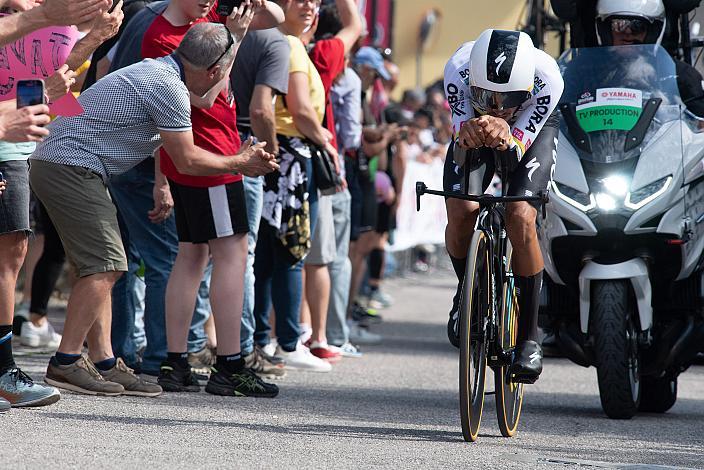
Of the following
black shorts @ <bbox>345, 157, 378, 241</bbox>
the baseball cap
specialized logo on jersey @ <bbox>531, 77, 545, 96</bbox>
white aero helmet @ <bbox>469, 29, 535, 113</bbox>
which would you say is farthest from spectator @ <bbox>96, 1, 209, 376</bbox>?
the baseball cap

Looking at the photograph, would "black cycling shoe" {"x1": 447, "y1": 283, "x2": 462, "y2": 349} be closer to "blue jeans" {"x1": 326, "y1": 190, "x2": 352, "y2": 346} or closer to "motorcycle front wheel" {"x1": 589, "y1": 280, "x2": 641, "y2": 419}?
"motorcycle front wheel" {"x1": 589, "y1": 280, "x2": 641, "y2": 419}

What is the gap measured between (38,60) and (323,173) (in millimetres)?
2719

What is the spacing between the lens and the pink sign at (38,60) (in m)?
6.58

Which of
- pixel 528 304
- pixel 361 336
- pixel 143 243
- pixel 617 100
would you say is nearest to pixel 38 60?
pixel 143 243

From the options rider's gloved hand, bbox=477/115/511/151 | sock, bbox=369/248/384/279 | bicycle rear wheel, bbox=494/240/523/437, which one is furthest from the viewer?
sock, bbox=369/248/384/279

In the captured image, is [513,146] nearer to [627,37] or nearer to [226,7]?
[226,7]

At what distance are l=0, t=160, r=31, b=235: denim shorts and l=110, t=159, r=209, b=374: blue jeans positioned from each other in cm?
158

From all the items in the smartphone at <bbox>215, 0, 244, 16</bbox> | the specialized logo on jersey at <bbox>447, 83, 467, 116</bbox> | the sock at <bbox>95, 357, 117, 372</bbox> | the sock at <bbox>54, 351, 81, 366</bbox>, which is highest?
the smartphone at <bbox>215, 0, 244, 16</bbox>

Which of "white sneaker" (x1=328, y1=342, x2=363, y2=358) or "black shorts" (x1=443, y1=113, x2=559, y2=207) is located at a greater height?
"black shorts" (x1=443, y1=113, x2=559, y2=207)

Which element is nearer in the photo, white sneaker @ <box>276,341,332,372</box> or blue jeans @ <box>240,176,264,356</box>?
blue jeans @ <box>240,176,264,356</box>

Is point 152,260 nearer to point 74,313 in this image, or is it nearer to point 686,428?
point 74,313

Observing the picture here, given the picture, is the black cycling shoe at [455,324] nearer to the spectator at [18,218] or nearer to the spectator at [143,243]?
the spectator at [18,218]

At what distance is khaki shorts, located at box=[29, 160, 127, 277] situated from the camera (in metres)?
6.99

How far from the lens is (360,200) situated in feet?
39.6
